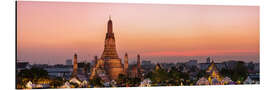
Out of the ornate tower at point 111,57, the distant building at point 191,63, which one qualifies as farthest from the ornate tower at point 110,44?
the distant building at point 191,63

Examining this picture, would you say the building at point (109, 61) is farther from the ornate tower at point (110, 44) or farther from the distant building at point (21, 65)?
the distant building at point (21, 65)

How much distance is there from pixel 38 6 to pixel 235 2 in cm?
195

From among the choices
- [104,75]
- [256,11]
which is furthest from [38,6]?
[256,11]

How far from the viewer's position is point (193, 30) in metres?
4.74

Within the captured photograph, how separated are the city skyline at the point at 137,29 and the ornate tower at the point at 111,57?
2.1 inches

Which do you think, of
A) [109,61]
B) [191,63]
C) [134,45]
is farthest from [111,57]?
[191,63]

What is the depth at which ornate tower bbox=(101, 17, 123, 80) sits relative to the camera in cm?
456

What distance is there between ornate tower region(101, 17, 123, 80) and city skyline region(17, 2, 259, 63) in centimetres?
5

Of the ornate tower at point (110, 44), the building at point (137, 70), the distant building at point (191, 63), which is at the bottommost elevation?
the building at point (137, 70)

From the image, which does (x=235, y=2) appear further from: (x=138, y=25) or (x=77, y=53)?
(x=77, y=53)

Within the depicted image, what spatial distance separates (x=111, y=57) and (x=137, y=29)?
0.38 metres

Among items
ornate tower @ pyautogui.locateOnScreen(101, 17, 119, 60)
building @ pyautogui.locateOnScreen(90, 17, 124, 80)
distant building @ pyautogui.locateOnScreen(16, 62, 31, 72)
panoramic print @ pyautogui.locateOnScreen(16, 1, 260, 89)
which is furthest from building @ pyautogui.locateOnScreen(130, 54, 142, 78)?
distant building @ pyautogui.locateOnScreen(16, 62, 31, 72)

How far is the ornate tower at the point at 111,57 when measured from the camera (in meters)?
4.56

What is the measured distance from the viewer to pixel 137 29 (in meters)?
4.65
